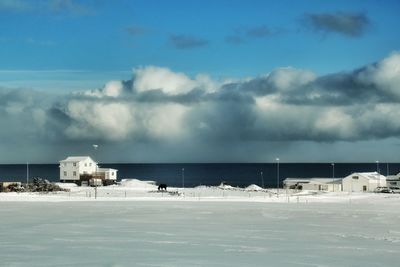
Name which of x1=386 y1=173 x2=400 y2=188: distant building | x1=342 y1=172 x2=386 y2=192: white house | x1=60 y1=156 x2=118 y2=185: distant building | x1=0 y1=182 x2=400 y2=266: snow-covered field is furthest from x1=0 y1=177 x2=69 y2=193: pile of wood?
x1=386 y1=173 x2=400 y2=188: distant building

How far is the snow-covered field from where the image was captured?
2289 centimetres

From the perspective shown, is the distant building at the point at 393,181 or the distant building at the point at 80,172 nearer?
the distant building at the point at 393,181

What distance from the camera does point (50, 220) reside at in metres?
40.7

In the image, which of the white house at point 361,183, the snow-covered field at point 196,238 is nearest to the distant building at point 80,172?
the white house at point 361,183

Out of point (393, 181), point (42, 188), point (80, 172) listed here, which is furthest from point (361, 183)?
point (42, 188)

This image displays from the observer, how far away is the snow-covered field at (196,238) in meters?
22.9

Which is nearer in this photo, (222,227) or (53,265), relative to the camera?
(53,265)

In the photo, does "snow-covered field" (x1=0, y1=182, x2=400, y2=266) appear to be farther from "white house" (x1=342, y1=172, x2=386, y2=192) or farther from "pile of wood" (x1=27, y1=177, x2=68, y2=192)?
"white house" (x1=342, y1=172, x2=386, y2=192)

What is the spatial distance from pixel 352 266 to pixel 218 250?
6473 millimetres

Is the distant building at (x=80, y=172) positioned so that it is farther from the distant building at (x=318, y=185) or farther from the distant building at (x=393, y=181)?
the distant building at (x=393, y=181)

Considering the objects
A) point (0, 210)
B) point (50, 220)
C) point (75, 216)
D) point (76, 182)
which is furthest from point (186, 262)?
point (76, 182)

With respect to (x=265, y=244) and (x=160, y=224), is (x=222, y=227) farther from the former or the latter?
(x=265, y=244)

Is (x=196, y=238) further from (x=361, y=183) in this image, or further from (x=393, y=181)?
(x=393, y=181)

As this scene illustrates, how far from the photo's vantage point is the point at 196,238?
99.1 ft
